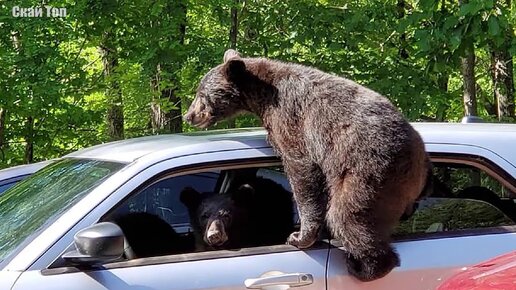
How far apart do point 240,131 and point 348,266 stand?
125 centimetres

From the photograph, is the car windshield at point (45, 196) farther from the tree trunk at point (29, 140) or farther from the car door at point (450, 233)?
the tree trunk at point (29, 140)

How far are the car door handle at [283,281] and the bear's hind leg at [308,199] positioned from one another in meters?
0.16

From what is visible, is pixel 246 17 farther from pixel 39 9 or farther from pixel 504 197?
pixel 504 197

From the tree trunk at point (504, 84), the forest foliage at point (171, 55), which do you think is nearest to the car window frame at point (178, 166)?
the forest foliage at point (171, 55)

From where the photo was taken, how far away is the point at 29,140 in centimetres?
1140

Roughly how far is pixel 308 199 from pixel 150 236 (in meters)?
0.81

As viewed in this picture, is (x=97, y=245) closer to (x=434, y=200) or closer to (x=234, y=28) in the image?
(x=434, y=200)

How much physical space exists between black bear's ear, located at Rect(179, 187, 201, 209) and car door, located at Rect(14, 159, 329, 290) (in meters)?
0.19

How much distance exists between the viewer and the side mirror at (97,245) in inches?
120

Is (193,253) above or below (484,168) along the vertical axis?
below

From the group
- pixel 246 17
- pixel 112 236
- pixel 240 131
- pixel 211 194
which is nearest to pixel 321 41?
pixel 246 17

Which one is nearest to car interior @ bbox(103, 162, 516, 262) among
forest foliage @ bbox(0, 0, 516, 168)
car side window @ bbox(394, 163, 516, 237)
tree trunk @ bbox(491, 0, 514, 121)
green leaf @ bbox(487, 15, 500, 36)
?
car side window @ bbox(394, 163, 516, 237)
